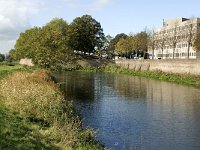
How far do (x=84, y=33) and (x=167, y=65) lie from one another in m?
57.7

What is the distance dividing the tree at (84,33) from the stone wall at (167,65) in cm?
2366

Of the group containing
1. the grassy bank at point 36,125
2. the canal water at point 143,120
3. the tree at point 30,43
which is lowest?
the canal water at point 143,120

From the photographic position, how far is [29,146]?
47.4ft

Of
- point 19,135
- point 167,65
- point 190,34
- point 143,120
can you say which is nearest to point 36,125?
point 19,135

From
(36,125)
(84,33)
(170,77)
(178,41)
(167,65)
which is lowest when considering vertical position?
(170,77)

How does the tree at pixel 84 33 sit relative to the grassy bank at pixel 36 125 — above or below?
above

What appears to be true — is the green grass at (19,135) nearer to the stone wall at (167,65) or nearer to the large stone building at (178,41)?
the stone wall at (167,65)

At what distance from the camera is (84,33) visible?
441 ft

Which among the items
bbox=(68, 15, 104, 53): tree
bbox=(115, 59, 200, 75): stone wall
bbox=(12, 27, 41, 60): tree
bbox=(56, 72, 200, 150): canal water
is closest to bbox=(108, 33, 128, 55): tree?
bbox=(68, 15, 104, 53): tree

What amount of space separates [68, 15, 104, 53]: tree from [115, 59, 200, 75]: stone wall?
23.7 metres

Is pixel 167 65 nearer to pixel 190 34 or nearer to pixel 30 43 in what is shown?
pixel 190 34

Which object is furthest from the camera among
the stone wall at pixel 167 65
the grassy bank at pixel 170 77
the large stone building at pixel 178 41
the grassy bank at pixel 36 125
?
the large stone building at pixel 178 41

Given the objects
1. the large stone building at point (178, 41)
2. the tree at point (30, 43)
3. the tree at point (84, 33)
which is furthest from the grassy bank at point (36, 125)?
the tree at point (84, 33)

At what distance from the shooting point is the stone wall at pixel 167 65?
69062 millimetres
